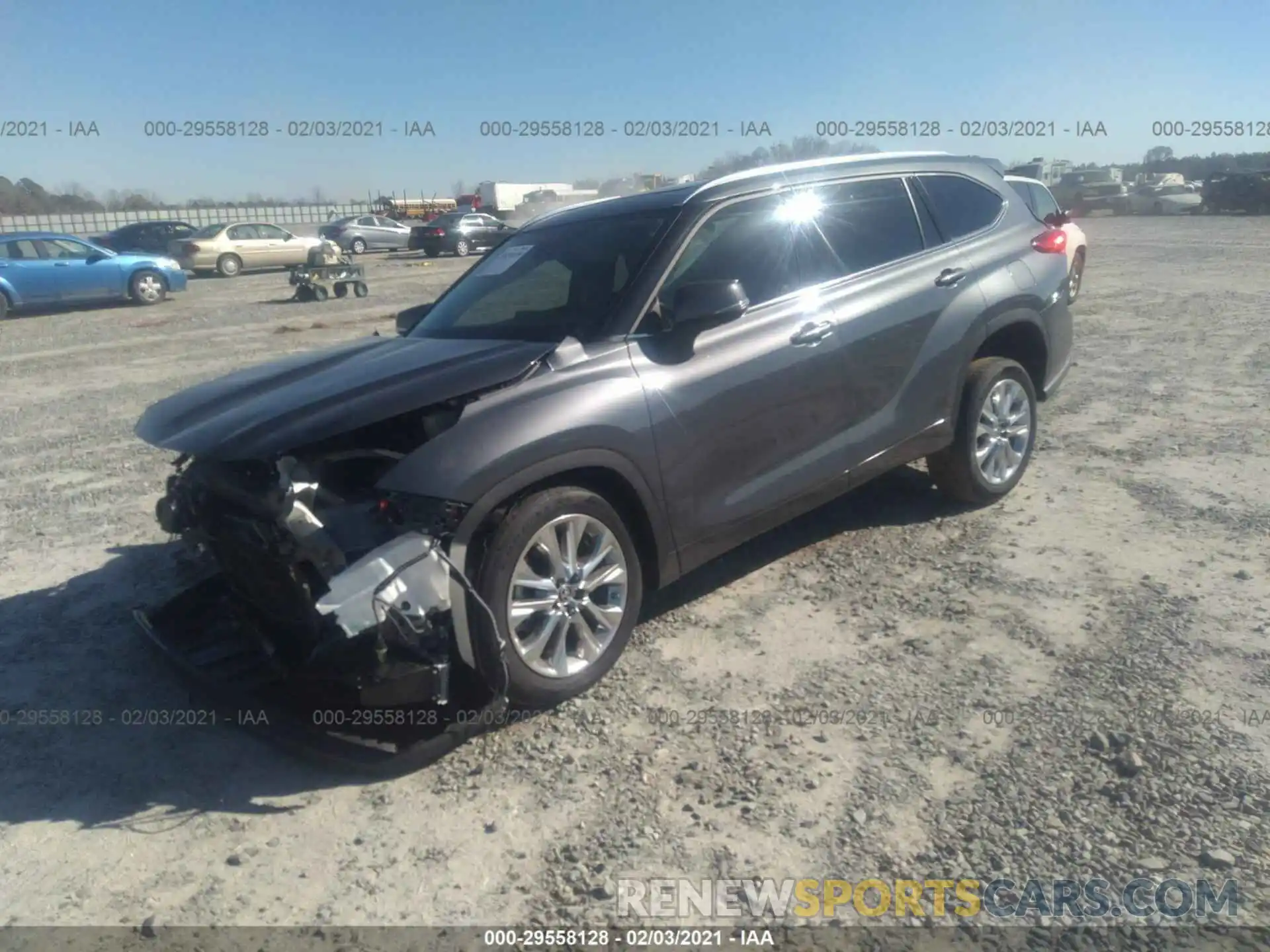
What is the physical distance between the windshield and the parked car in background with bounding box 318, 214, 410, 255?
30454 millimetres

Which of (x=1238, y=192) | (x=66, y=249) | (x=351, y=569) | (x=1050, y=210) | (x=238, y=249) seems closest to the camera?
(x=351, y=569)

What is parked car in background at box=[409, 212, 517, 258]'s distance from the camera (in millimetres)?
30828

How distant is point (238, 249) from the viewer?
26375 mm

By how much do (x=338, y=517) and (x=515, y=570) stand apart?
2.10 feet

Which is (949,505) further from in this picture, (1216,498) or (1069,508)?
(1216,498)

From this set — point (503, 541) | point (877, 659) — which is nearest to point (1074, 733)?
point (877, 659)

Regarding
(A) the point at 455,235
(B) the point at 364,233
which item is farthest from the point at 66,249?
(B) the point at 364,233

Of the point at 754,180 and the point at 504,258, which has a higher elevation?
the point at 754,180

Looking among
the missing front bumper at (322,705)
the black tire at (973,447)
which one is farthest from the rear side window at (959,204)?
the missing front bumper at (322,705)

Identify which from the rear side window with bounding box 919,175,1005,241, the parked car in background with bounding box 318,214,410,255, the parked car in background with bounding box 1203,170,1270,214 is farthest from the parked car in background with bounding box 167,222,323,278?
the parked car in background with bounding box 1203,170,1270,214

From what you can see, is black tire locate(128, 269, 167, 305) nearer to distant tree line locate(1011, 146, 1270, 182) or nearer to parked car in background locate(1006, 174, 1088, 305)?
parked car in background locate(1006, 174, 1088, 305)

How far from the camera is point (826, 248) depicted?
4488 mm

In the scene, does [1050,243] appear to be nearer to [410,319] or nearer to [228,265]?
[410,319]

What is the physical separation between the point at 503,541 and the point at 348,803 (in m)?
1.01
